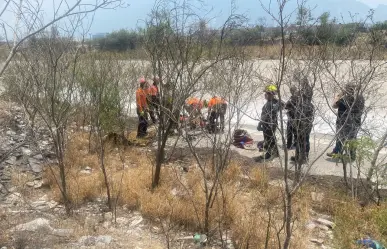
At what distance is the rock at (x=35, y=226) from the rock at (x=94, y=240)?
489 mm

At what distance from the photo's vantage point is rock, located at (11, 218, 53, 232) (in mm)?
4449

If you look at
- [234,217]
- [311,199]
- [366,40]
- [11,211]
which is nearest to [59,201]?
[11,211]

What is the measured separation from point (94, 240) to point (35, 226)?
0.82 metres

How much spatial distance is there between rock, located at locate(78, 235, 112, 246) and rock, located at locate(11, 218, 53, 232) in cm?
49

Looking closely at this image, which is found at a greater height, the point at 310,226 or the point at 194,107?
the point at 194,107

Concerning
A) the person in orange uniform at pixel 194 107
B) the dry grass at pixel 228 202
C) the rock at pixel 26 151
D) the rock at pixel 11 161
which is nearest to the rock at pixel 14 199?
the dry grass at pixel 228 202

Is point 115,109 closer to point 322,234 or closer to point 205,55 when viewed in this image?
point 205,55

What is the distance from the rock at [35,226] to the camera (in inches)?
175

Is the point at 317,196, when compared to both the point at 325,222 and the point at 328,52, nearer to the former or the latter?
the point at 325,222

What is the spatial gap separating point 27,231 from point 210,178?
2974 mm

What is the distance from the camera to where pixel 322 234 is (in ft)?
15.3

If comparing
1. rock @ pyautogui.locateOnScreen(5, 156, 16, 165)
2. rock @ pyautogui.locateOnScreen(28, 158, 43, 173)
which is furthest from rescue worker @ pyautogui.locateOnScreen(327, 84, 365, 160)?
rock @ pyautogui.locateOnScreen(5, 156, 16, 165)

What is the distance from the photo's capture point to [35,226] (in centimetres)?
451

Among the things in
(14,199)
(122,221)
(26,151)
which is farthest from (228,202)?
(26,151)
